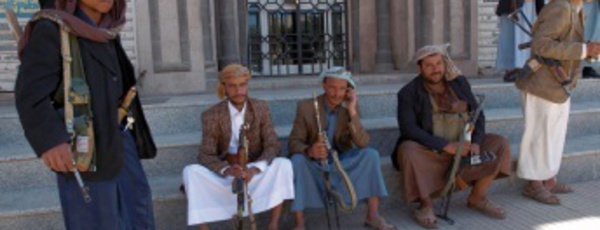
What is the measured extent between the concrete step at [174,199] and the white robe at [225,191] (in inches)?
10.5

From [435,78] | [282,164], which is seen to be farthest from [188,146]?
[435,78]

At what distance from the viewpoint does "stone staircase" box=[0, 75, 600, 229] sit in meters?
3.41

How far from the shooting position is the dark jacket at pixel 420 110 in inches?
148

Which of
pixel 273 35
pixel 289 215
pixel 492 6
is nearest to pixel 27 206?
pixel 289 215

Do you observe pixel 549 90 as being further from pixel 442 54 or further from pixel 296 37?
pixel 296 37

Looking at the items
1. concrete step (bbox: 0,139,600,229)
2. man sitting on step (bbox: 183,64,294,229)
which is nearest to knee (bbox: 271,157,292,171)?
man sitting on step (bbox: 183,64,294,229)

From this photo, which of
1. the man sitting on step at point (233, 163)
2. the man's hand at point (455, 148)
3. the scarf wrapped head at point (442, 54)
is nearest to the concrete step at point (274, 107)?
the man sitting on step at point (233, 163)

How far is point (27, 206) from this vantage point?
3240mm

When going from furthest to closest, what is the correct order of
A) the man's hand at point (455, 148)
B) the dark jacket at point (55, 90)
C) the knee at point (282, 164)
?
the man's hand at point (455, 148) → the knee at point (282, 164) → the dark jacket at point (55, 90)

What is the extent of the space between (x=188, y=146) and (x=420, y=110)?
5.55 feet

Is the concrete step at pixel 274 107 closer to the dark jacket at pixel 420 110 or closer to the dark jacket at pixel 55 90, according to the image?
the dark jacket at pixel 420 110

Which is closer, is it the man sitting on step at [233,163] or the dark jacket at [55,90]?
the dark jacket at [55,90]

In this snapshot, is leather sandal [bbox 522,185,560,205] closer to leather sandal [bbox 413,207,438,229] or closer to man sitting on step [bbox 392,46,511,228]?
man sitting on step [bbox 392,46,511,228]

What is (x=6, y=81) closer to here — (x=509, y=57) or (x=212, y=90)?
(x=212, y=90)
